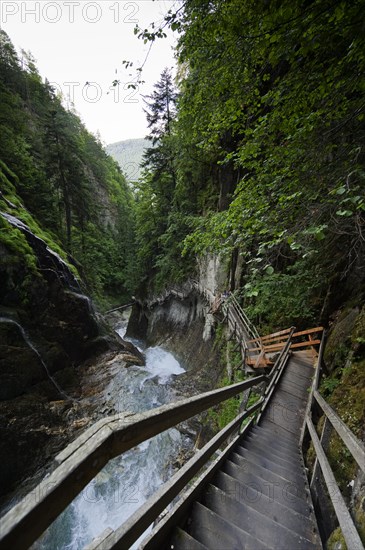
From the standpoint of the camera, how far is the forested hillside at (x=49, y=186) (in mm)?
16664

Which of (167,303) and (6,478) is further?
(167,303)

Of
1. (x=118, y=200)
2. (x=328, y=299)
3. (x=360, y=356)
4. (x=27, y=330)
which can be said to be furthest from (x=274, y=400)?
(x=118, y=200)

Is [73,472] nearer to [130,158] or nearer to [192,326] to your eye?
[192,326]

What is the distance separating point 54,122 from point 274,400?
23461mm

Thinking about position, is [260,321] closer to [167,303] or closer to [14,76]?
[167,303]

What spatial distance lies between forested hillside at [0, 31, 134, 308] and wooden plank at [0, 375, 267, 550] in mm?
11364

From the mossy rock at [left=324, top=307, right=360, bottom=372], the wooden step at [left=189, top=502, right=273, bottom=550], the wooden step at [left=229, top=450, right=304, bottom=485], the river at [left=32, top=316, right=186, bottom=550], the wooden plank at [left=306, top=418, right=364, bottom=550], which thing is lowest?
the river at [left=32, top=316, right=186, bottom=550]

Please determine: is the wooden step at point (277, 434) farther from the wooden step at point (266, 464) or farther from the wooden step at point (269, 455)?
the wooden step at point (266, 464)

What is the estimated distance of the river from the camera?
5751 millimetres

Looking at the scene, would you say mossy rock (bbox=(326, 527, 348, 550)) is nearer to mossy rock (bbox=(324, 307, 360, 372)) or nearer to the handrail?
mossy rock (bbox=(324, 307, 360, 372))

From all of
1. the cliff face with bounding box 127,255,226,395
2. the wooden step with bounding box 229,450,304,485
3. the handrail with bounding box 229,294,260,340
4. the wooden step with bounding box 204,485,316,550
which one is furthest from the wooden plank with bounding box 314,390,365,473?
the cliff face with bounding box 127,255,226,395

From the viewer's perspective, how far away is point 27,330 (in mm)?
9898

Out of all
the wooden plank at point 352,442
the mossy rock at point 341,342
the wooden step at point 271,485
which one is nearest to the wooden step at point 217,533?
the wooden step at point 271,485

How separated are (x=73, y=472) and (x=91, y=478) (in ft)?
0.60
